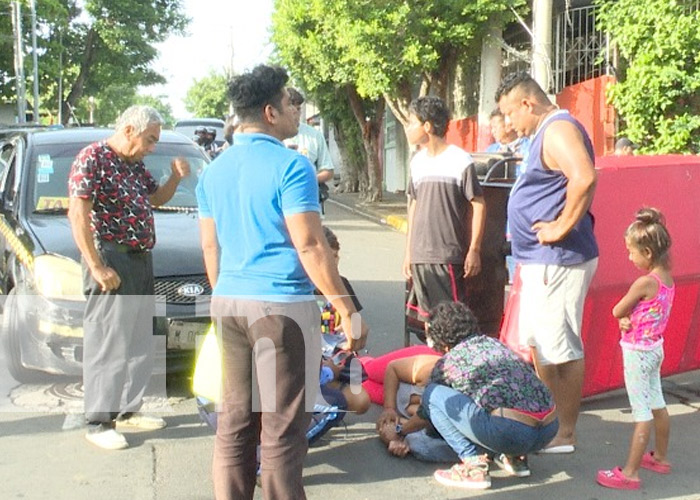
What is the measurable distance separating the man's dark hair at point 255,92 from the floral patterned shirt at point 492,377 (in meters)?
1.73

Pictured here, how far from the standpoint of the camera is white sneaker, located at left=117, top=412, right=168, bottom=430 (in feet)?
18.1

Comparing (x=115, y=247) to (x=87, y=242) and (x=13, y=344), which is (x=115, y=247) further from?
(x=13, y=344)

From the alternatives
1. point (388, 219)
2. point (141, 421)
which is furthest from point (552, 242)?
point (388, 219)

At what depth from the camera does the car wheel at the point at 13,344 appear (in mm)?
6055

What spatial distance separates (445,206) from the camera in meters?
5.93

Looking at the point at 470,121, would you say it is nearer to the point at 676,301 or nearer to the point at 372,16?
the point at 372,16

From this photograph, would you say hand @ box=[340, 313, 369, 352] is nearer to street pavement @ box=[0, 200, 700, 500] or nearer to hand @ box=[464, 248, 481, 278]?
street pavement @ box=[0, 200, 700, 500]

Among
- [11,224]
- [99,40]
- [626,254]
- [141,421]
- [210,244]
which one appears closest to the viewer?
[210,244]

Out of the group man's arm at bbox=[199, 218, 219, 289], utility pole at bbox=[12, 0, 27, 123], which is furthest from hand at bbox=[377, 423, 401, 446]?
utility pole at bbox=[12, 0, 27, 123]

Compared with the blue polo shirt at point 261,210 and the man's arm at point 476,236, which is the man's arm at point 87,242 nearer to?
the blue polo shirt at point 261,210

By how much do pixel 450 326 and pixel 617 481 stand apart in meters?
1.10

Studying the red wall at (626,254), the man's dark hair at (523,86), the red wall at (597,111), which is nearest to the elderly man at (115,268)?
the man's dark hair at (523,86)

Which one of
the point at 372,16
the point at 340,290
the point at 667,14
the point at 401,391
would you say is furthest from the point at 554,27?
the point at 340,290

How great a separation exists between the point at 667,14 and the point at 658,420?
871 centimetres
